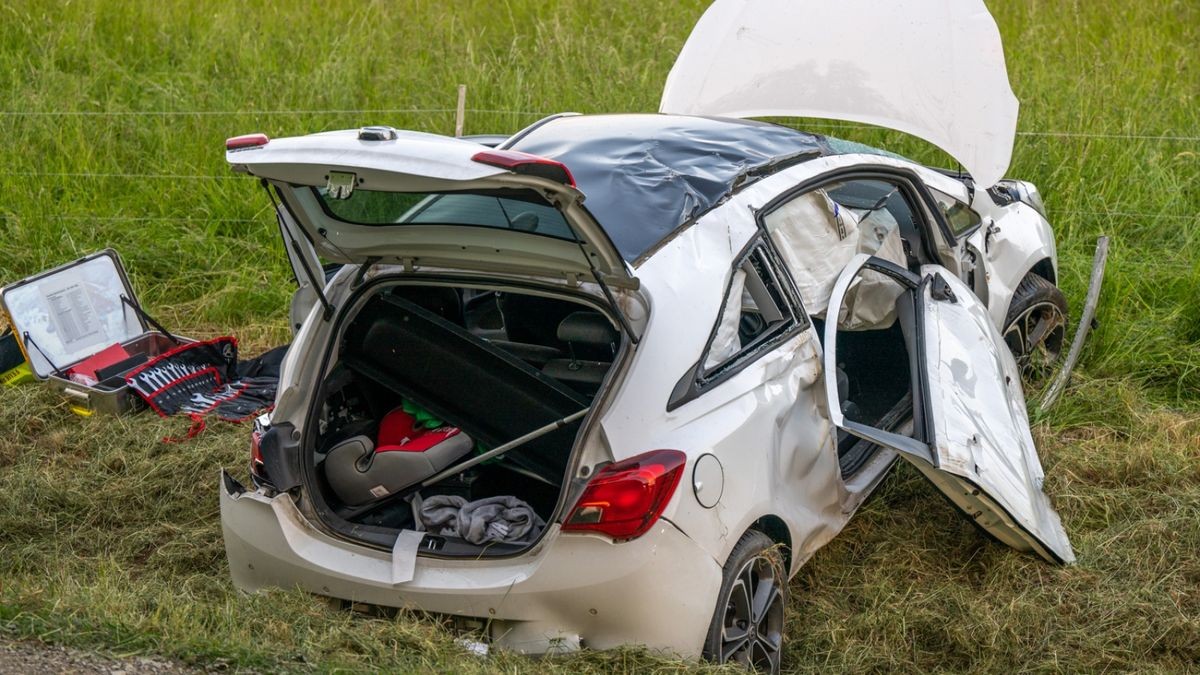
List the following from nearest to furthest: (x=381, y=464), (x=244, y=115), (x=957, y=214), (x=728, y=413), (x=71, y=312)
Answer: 1. (x=728, y=413)
2. (x=381, y=464)
3. (x=957, y=214)
4. (x=71, y=312)
5. (x=244, y=115)

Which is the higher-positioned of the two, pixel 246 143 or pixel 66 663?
pixel 246 143

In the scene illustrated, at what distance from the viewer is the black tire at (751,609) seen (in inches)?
151

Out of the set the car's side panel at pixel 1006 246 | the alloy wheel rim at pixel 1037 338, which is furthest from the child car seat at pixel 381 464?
the alloy wheel rim at pixel 1037 338

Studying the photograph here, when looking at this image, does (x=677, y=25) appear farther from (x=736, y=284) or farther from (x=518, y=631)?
(x=518, y=631)

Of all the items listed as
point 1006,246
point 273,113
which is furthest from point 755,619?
point 273,113

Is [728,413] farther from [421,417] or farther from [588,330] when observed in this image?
[421,417]

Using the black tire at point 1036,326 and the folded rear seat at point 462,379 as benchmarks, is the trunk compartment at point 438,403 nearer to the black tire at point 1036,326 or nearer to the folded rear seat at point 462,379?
the folded rear seat at point 462,379

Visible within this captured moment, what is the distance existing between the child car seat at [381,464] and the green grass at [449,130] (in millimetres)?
462

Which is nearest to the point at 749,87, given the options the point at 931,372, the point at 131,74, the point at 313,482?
the point at 931,372

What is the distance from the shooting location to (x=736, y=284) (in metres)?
4.21

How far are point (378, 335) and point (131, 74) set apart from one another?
732cm

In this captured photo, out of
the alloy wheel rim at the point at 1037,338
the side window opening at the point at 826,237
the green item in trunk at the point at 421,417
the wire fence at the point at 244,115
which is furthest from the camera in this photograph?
the wire fence at the point at 244,115

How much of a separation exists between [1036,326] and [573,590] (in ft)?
12.8

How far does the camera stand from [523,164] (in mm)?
3340
